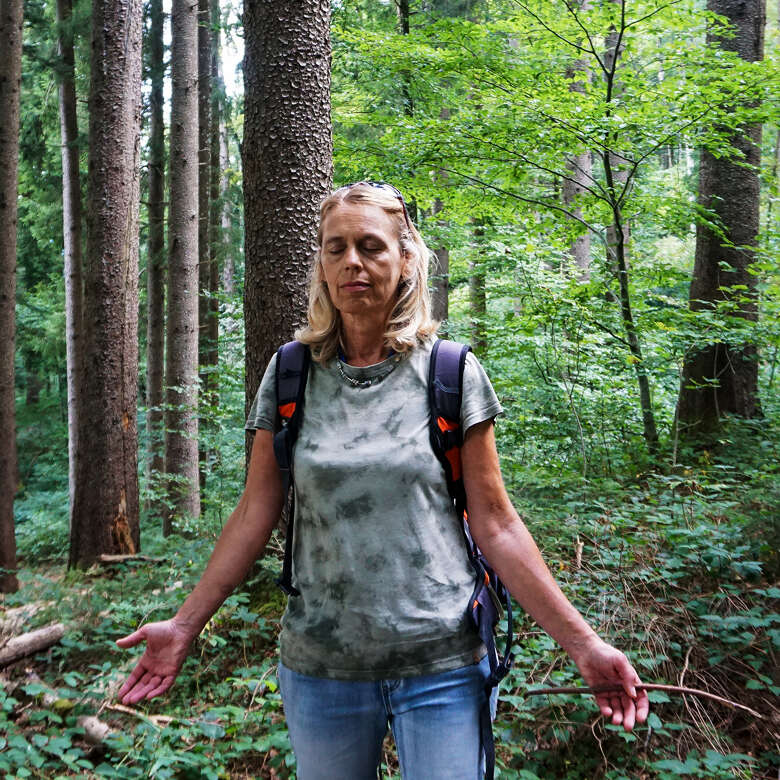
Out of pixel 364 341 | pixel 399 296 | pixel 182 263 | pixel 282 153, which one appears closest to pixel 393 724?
pixel 364 341

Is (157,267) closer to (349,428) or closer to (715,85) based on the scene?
(715,85)

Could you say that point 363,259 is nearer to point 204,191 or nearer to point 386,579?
point 386,579

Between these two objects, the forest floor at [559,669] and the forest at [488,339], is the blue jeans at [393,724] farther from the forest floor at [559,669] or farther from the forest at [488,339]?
the forest floor at [559,669]

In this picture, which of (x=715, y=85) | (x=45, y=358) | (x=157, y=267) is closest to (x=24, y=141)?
(x=157, y=267)

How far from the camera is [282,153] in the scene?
4.17 meters

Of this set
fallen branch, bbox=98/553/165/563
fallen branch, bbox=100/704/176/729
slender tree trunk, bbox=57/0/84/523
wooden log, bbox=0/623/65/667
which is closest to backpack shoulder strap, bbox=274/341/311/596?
fallen branch, bbox=100/704/176/729

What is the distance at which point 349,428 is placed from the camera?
1.88 meters

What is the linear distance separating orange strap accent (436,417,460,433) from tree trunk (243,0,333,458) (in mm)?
2488

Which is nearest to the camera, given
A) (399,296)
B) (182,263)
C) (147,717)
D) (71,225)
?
(399,296)

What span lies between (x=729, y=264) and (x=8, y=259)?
27.1ft

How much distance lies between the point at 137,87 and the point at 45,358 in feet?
44.7

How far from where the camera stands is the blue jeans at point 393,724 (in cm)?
174

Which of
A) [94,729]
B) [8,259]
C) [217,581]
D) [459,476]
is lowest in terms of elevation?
[94,729]

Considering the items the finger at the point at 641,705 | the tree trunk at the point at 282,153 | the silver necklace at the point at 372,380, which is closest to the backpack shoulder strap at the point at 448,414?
the silver necklace at the point at 372,380
